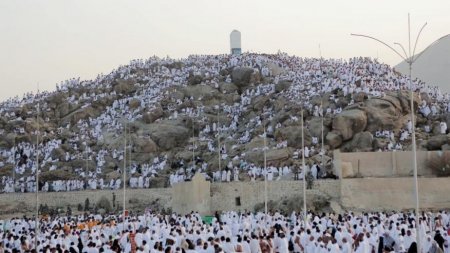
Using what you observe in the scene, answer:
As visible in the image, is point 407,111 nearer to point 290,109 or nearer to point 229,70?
point 290,109

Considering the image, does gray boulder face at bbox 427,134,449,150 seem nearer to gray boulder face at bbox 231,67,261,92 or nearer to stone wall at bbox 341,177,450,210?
stone wall at bbox 341,177,450,210

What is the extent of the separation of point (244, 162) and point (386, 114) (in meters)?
9.46

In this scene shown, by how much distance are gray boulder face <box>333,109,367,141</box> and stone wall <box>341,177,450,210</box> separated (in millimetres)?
9009

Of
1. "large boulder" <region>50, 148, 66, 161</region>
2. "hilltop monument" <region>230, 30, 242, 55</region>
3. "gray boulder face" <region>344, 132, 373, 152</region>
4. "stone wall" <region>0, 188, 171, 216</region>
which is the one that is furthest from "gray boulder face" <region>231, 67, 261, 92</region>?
"stone wall" <region>0, 188, 171, 216</region>

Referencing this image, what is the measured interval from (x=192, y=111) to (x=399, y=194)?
2615 cm

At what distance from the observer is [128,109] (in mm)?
58969

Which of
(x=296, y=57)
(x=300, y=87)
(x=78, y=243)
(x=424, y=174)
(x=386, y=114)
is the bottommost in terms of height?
(x=78, y=243)

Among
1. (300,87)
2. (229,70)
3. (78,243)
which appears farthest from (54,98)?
(78,243)

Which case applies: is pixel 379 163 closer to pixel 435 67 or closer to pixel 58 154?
pixel 58 154

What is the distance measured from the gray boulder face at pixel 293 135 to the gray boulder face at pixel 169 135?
9592 mm

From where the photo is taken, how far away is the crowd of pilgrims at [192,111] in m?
42.9

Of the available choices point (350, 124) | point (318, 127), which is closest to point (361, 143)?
point (350, 124)

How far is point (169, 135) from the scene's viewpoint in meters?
50.7

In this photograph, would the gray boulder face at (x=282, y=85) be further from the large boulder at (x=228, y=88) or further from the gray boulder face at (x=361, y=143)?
the gray boulder face at (x=361, y=143)
